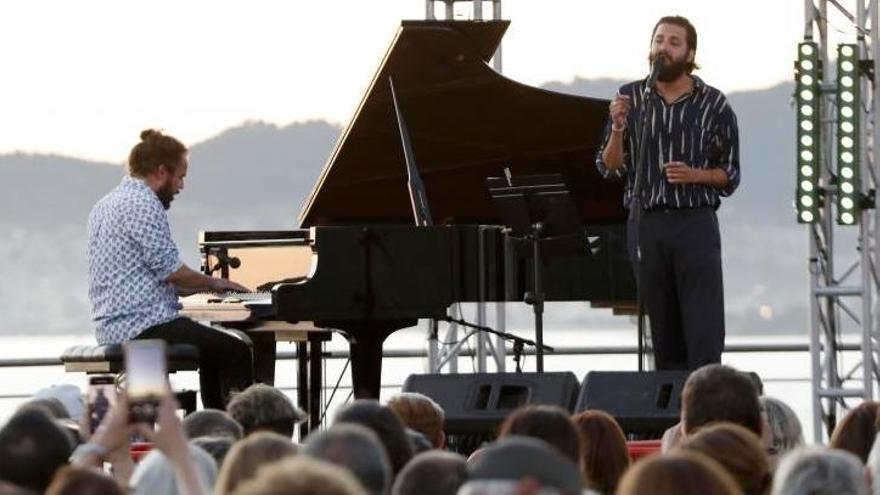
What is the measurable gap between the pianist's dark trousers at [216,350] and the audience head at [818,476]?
5.49 meters

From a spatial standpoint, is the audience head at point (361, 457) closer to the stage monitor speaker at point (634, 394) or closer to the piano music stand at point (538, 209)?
the stage monitor speaker at point (634, 394)

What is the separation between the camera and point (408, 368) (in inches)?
651

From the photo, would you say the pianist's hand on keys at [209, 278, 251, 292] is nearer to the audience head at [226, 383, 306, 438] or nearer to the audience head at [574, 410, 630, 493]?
the audience head at [226, 383, 306, 438]

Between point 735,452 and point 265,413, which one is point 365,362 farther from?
point 735,452

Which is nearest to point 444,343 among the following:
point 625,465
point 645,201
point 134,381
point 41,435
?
point 645,201

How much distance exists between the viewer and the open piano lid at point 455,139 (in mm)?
10305

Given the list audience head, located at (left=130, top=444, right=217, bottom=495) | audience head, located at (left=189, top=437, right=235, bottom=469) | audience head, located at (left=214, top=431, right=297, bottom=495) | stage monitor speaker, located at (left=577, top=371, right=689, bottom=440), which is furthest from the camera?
stage monitor speaker, located at (left=577, top=371, right=689, bottom=440)

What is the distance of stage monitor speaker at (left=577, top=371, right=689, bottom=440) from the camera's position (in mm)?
7777

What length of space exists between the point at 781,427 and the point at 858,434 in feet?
1.89

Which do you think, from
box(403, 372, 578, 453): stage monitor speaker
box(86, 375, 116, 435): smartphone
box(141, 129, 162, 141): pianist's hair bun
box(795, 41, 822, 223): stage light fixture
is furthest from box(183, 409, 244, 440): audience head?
box(795, 41, 822, 223): stage light fixture

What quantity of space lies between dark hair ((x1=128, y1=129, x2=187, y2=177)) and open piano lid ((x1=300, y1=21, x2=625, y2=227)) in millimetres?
1340

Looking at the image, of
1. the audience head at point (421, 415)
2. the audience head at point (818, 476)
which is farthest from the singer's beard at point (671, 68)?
the audience head at point (818, 476)

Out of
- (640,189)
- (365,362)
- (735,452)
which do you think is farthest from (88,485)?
(365,362)

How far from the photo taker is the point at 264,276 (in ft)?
34.8
